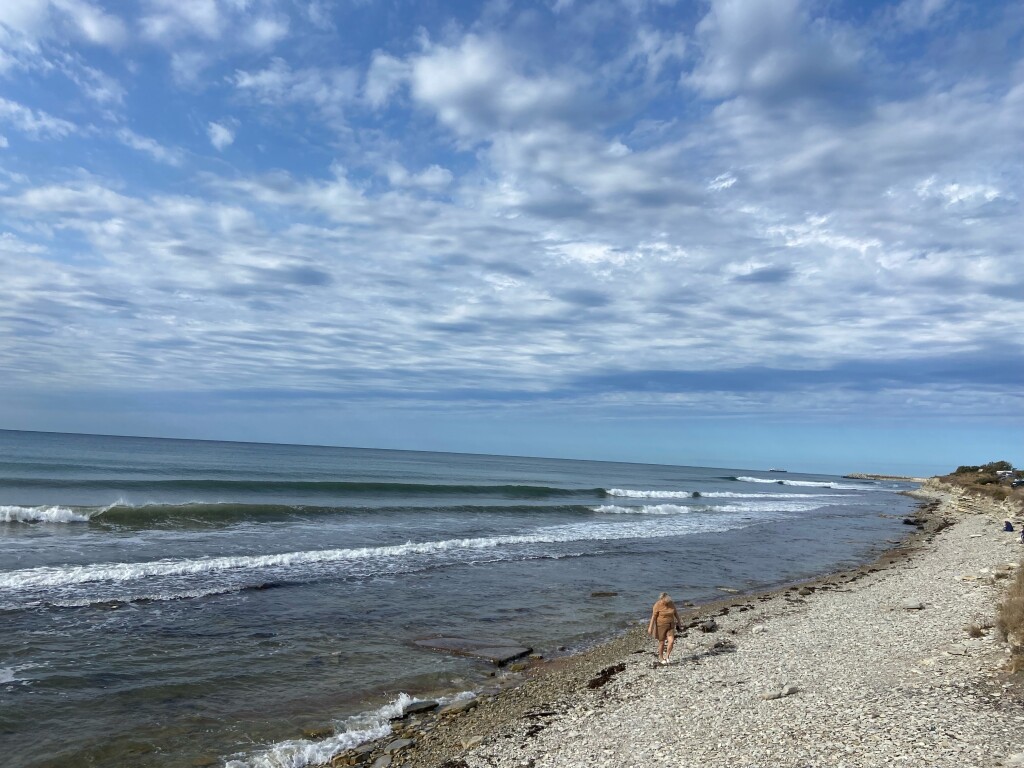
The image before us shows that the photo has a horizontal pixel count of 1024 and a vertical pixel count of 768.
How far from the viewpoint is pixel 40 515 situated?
80.0 feet

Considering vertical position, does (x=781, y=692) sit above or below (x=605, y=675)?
above

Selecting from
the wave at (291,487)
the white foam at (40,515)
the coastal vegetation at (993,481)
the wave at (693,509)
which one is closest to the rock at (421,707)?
the white foam at (40,515)

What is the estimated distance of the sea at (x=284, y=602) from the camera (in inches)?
343

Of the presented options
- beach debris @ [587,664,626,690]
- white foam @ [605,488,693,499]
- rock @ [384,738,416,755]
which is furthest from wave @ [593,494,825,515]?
rock @ [384,738,416,755]

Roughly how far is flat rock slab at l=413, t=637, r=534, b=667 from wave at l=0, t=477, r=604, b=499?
2949 cm

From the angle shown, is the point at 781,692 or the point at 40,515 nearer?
the point at 781,692

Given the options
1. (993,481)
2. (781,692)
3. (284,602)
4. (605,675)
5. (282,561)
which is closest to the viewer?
(781,692)

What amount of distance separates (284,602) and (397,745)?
302 inches

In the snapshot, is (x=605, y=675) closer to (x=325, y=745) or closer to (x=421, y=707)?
(x=421, y=707)

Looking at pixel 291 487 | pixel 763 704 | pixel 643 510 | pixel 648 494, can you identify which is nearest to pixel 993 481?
pixel 648 494

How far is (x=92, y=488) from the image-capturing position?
118 feet

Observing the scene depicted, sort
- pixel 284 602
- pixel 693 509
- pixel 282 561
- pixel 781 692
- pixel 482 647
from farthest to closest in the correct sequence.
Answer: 1. pixel 693 509
2. pixel 282 561
3. pixel 284 602
4. pixel 482 647
5. pixel 781 692

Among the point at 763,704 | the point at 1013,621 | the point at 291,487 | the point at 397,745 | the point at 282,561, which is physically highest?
the point at 1013,621

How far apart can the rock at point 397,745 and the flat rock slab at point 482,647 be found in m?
3.31
